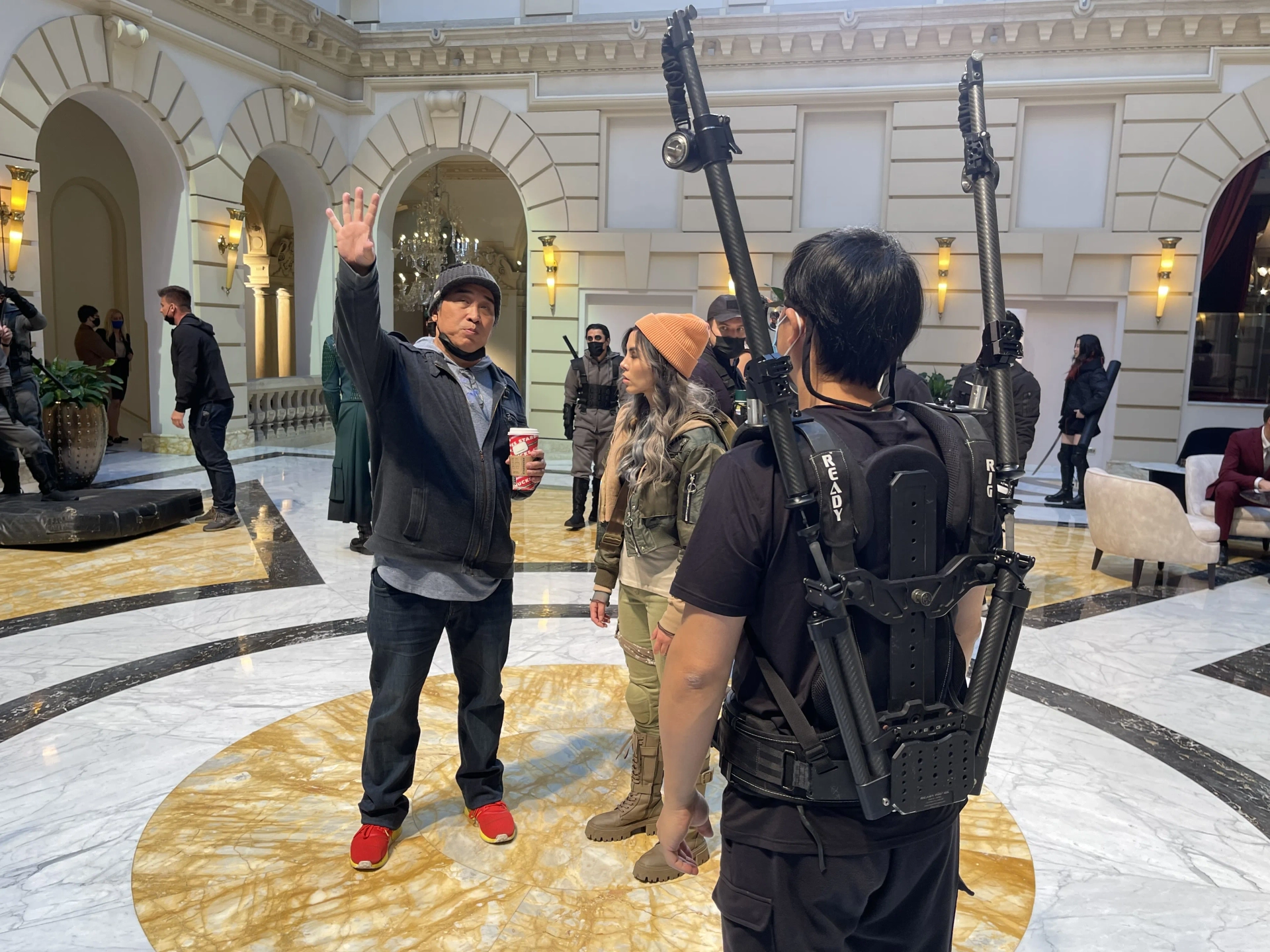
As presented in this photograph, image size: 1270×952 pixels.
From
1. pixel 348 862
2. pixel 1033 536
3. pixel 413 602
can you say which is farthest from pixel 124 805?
pixel 1033 536

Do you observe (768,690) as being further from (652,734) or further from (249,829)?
(249,829)

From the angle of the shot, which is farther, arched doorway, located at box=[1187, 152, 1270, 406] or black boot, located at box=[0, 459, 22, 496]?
arched doorway, located at box=[1187, 152, 1270, 406]

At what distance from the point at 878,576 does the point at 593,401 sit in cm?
615

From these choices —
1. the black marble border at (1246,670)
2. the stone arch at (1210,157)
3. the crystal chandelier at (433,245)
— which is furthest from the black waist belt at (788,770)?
the crystal chandelier at (433,245)

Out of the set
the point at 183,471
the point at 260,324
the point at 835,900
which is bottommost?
the point at 183,471

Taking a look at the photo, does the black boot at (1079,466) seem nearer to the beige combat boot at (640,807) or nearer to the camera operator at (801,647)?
the beige combat boot at (640,807)

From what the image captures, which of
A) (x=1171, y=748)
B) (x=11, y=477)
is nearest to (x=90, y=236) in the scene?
(x=11, y=477)

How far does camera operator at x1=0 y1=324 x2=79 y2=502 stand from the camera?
21.5 ft

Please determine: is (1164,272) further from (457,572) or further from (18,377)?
(18,377)

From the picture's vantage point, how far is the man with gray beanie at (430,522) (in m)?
2.46

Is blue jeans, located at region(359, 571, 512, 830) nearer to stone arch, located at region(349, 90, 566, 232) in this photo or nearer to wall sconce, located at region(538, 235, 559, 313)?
wall sconce, located at region(538, 235, 559, 313)

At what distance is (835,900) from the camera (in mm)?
1343

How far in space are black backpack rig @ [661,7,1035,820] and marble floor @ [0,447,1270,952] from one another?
3.94ft

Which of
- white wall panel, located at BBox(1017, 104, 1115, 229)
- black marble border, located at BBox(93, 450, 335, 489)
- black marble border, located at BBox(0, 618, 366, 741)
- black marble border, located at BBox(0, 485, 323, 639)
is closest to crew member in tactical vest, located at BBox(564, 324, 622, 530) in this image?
black marble border, located at BBox(0, 485, 323, 639)
